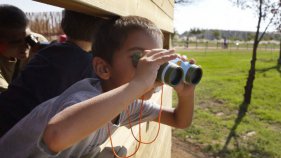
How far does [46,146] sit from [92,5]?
0.54m

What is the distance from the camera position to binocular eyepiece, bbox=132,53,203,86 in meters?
1.32

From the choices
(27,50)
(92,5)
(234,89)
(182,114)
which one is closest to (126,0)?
(92,5)

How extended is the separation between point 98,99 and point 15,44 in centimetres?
141

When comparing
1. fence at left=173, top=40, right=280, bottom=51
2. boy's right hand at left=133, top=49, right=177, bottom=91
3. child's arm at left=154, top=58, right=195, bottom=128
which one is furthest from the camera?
fence at left=173, top=40, right=280, bottom=51

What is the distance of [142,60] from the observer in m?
1.25

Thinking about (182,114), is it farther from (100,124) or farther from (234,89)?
(234,89)

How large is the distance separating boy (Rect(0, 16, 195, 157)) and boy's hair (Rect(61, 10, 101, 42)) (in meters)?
0.45

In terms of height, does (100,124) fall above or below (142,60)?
below

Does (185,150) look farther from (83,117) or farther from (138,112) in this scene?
(83,117)

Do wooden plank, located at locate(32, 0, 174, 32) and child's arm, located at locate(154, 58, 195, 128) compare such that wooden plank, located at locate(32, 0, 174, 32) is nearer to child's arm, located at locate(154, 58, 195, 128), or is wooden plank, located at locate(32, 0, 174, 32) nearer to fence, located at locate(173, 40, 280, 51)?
child's arm, located at locate(154, 58, 195, 128)

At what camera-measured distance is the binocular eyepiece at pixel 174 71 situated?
4.33ft

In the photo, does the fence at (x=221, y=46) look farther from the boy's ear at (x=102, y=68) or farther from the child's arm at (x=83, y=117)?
the child's arm at (x=83, y=117)

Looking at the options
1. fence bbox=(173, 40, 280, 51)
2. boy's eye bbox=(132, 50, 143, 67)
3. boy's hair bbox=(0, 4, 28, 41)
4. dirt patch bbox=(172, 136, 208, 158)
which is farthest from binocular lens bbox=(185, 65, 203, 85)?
fence bbox=(173, 40, 280, 51)

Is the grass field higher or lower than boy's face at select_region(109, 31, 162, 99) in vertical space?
lower
